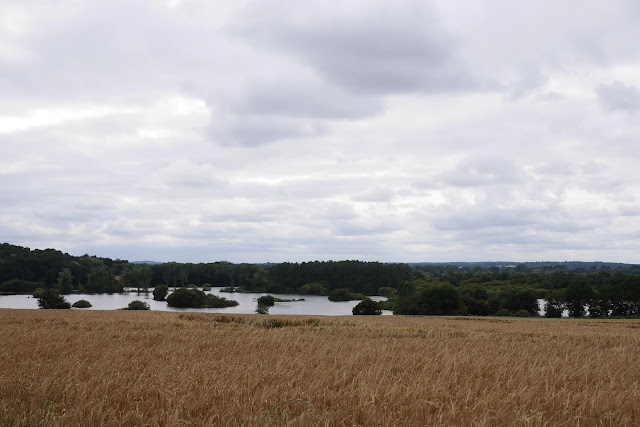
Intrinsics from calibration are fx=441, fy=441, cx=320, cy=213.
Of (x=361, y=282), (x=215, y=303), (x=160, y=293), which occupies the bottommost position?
(x=215, y=303)

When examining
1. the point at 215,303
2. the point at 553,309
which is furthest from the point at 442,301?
the point at 215,303

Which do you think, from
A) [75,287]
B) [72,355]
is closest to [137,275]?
[75,287]

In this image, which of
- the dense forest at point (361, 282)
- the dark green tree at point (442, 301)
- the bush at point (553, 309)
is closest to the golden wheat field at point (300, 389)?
the dark green tree at point (442, 301)

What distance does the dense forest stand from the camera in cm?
8600

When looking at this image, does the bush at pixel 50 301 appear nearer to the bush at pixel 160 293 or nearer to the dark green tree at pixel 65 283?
the bush at pixel 160 293

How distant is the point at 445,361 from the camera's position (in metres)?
7.60

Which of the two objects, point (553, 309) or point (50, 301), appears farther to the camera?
point (553, 309)

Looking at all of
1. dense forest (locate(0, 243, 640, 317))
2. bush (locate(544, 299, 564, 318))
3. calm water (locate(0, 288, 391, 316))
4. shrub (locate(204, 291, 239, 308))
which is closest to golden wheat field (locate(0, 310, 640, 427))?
calm water (locate(0, 288, 391, 316))

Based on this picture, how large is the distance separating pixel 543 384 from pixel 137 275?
174 m

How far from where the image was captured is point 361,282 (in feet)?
565

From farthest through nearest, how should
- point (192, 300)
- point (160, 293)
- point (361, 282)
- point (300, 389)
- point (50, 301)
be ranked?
point (361, 282)
point (160, 293)
point (192, 300)
point (50, 301)
point (300, 389)

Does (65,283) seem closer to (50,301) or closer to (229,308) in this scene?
(229,308)

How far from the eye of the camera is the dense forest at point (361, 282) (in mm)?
86000

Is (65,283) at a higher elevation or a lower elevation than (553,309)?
higher
